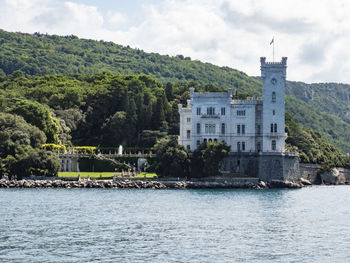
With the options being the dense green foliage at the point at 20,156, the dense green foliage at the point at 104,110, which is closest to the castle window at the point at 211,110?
the dense green foliage at the point at 104,110

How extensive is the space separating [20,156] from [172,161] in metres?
16.0

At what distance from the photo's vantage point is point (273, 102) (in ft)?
274

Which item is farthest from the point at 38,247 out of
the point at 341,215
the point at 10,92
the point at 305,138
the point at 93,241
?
the point at 10,92

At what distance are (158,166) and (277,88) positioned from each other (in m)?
16.2

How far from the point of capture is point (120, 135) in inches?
4055

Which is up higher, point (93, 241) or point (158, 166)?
point (158, 166)

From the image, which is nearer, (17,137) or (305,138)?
(17,137)

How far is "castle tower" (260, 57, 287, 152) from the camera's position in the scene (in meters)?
83.5

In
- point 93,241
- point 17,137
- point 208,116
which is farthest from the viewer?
point 208,116

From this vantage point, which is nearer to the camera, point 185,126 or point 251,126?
point 251,126

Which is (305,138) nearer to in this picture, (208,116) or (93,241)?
(208,116)

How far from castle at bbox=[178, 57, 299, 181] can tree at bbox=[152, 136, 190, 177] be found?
569 cm

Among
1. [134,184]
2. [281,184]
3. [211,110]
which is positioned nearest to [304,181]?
[281,184]

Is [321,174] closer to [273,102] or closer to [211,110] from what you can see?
[273,102]
